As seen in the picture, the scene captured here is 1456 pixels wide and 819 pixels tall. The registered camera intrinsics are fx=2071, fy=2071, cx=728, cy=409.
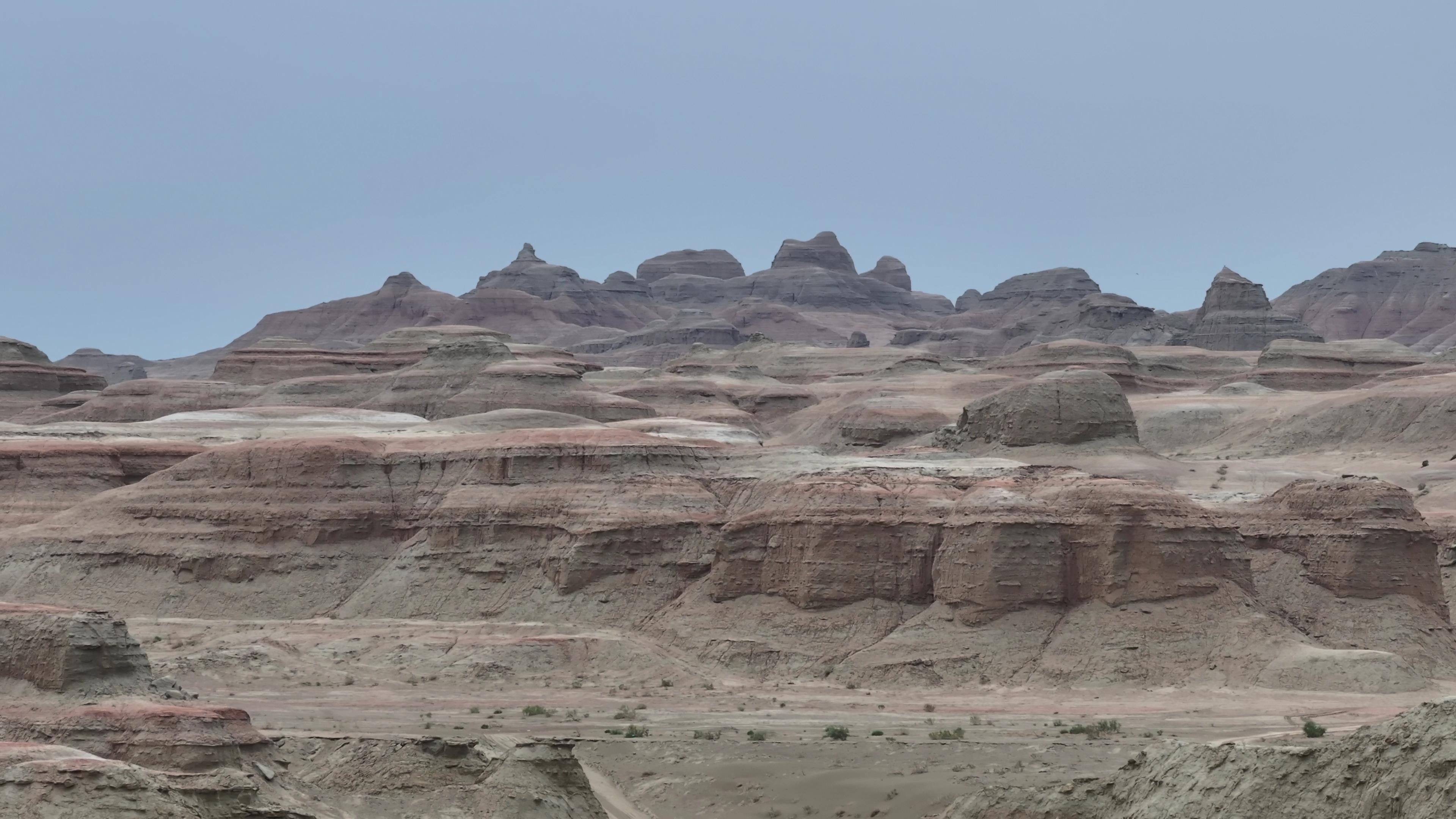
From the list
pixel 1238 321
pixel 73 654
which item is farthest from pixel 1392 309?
pixel 73 654

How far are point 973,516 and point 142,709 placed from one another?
27.1 metres

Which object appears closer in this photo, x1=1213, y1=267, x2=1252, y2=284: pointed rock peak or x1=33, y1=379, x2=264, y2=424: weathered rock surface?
x1=33, y1=379, x2=264, y2=424: weathered rock surface

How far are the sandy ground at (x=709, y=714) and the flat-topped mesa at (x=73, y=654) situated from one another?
4.27m

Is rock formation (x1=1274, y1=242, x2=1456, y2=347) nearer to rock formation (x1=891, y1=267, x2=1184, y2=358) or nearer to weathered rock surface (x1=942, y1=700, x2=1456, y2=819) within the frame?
rock formation (x1=891, y1=267, x2=1184, y2=358)

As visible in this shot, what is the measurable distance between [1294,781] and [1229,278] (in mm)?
139632

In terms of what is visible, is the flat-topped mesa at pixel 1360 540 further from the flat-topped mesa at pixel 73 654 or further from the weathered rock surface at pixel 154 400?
the weathered rock surface at pixel 154 400

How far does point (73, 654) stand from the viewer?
37.4m

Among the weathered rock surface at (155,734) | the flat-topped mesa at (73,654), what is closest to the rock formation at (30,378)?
the flat-topped mesa at (73,654)

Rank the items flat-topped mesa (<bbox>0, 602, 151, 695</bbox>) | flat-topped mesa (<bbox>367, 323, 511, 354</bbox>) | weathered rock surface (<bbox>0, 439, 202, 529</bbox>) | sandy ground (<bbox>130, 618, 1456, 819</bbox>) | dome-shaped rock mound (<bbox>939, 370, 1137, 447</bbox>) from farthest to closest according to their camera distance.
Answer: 1. flat-topped mesa (<bbox>367, 323, 511, 354</bbox>)
2. weathered rock surface (<bbox>0, 439, 202, 529</bbox>)
3. dome-shaped rock mound (<bbox>939, 370, 1137, 447</bbox>)
4. sandy ground (<bbox>130, 618, 1456, 819</bbox>)
5. flat-topped mesa (<bbox>0, 602, 151, 695</bbox>)

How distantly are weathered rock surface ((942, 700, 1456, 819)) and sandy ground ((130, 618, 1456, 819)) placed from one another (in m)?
2.85

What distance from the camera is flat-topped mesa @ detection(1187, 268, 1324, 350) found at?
15525cm

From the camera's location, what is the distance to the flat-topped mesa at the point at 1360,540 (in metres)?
56.9

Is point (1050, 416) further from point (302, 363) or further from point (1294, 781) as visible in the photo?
point (302, 363)

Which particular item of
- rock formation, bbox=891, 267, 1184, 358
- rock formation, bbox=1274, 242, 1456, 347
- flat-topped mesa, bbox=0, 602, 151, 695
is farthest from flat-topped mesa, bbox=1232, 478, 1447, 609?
rock formation, bbox=1274, 242, 1456, 347
